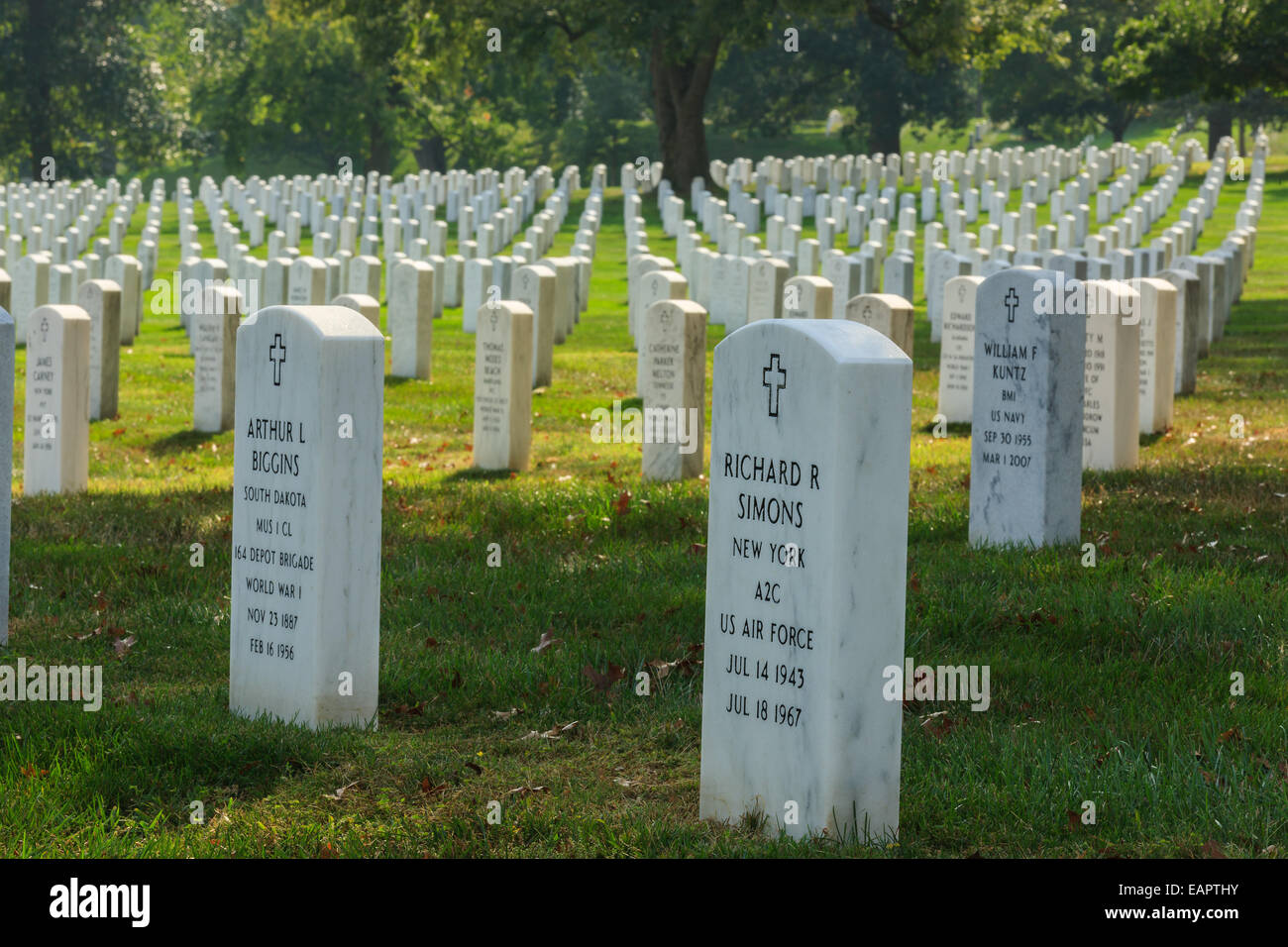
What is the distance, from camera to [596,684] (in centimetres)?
606

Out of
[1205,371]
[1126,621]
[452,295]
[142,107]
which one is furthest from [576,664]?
[142,107]

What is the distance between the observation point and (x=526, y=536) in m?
8.79

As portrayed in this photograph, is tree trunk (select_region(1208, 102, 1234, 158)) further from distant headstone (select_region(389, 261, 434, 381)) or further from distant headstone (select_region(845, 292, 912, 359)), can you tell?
distant headstone (select_region(845, 292, 912, 359))

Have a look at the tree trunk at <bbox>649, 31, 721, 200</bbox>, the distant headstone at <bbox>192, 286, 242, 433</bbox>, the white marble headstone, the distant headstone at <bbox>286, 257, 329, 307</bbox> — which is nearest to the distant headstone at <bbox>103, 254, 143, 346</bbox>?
the distant headstone at <bbox>286, 257, 329, 307</bbox>

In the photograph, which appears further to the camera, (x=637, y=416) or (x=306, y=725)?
(x=637, y=416)

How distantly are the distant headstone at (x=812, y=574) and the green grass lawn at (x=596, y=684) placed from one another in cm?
22

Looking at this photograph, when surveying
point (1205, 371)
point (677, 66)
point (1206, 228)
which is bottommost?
point (1205, 371)

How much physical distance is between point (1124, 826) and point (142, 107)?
5840 cm

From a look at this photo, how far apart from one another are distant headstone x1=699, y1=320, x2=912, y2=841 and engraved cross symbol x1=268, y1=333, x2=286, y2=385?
205 centimetres

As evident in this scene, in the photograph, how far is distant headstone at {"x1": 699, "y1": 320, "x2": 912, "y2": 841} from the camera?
168 inches

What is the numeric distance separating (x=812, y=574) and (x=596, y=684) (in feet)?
6.40

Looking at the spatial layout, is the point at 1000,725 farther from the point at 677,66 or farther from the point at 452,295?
the point at 677,66

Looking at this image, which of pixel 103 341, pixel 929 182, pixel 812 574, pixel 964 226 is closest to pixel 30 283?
pixel 103 341

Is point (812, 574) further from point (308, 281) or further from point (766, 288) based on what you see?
point (308, 281)
